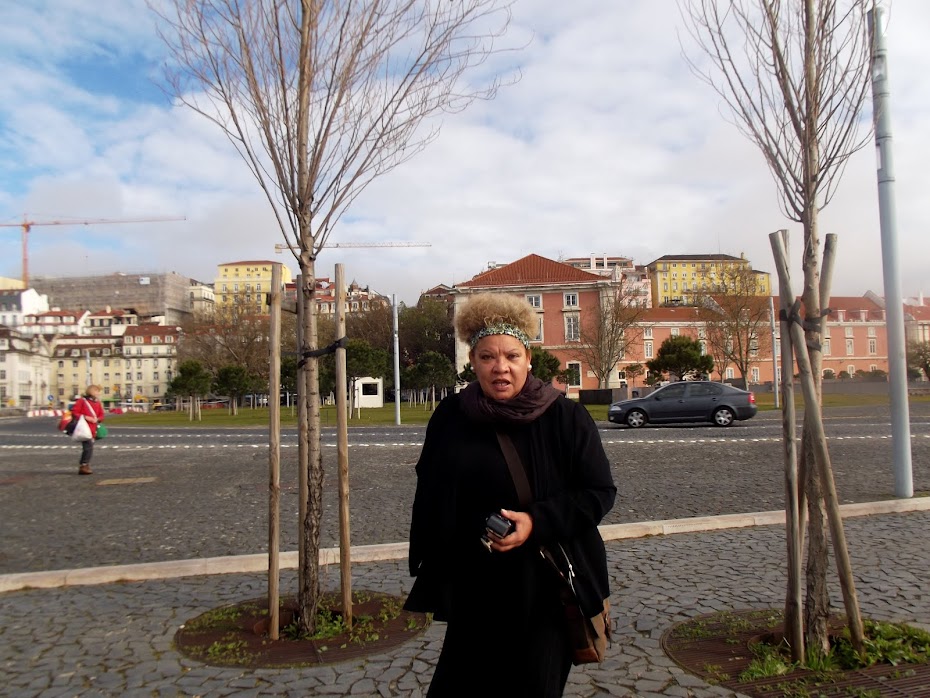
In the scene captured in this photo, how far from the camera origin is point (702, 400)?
22.7 metres

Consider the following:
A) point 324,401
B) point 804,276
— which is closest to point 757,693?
point 804,276

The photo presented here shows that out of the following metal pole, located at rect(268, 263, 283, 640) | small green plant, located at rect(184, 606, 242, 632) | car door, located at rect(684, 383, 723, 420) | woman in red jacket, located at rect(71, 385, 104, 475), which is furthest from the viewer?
car door, located at rect(684, 383, 723, 420)

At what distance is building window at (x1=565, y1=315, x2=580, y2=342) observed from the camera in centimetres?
6969

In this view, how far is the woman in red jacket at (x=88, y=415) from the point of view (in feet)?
42.2

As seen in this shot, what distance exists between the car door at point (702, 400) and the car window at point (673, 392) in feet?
0.73

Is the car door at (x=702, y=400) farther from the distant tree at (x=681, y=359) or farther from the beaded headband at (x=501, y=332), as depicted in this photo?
the distant tree at (x=681, y=359)

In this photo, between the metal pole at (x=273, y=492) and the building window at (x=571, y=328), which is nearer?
the metal pole at (x=273, y=492)

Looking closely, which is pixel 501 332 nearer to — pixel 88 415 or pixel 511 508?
pixel 511 508

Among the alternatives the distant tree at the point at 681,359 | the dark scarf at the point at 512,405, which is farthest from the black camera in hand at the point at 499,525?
the distant tree at the point at 681,359

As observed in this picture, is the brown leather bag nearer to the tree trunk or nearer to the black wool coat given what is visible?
the black wool coat

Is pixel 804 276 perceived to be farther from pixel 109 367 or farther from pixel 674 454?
pixel 109 367

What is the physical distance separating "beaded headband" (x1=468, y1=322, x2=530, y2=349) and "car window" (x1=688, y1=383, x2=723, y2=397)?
2132 centimetres

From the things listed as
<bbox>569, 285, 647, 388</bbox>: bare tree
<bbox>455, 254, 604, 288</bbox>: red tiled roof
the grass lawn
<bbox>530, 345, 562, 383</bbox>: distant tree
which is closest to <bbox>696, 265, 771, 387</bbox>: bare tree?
the grass lawn

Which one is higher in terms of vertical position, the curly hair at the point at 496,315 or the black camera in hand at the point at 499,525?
the curly hair at the point at 496,315
